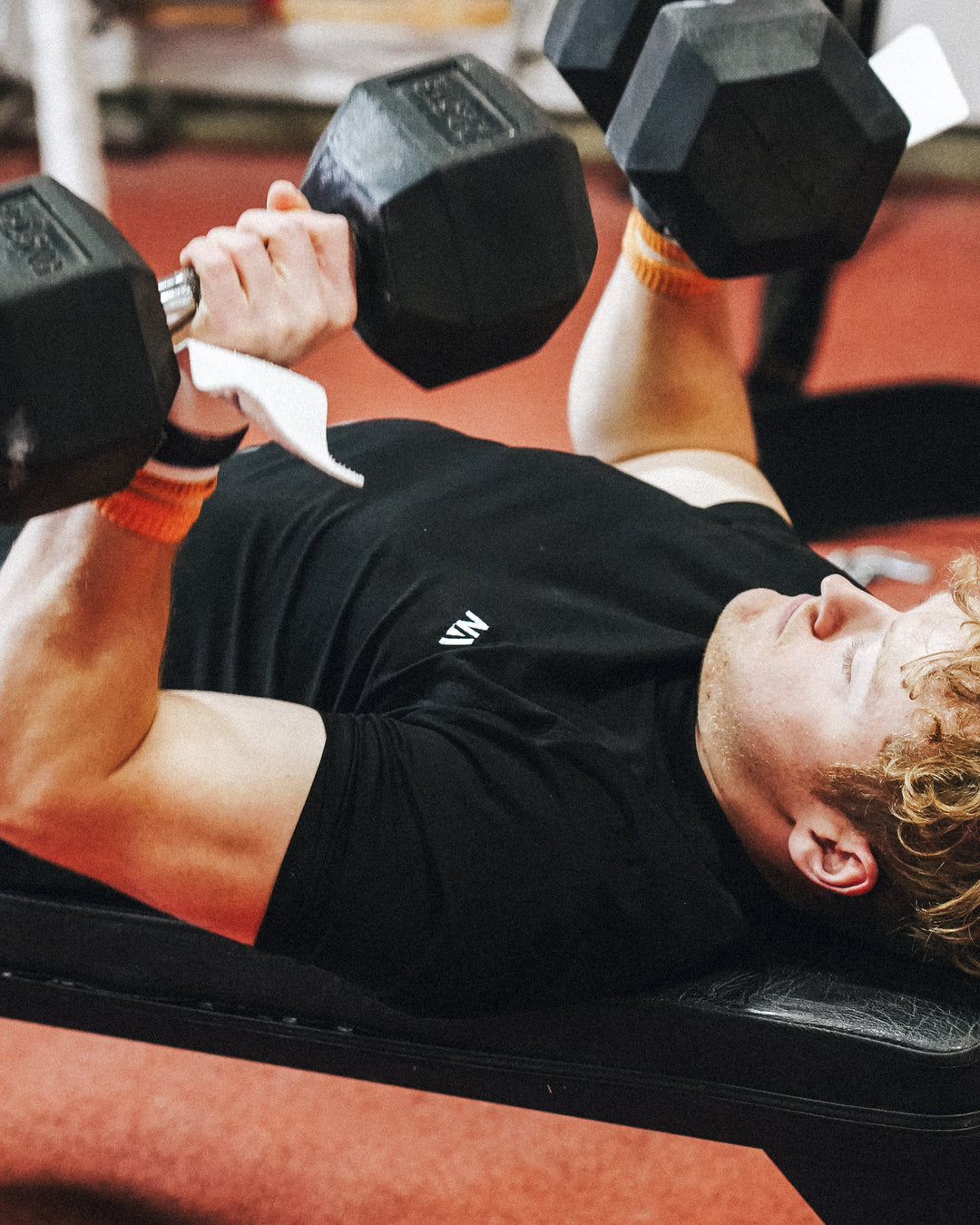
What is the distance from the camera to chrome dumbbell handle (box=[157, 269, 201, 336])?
31.4 inches

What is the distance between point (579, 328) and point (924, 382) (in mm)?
1107

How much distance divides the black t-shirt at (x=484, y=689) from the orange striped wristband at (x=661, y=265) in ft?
0.80

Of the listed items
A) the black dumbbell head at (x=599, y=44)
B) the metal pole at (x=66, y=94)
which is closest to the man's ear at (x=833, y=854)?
the black dumbbell head at (x=599, y=44)

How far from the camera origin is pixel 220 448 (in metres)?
0.87

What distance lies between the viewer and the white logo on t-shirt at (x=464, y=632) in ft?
3.65

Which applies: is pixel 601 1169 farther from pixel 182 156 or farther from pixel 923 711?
pixel 182 156

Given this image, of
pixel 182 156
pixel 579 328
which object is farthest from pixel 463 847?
pixel 182 156

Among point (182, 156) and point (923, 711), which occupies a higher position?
point (923, 711)

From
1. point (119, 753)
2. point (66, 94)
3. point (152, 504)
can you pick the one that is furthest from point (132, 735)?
point (66, 94)

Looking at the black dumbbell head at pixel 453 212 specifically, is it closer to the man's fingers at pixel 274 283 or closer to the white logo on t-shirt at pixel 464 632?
the man's fingers at pixel 274 283

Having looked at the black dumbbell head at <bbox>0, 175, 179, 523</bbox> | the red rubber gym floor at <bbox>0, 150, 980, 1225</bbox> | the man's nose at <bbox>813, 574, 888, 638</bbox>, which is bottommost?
the red rubber gym floor at <bbox>0, 150, 980, 1225</bbox>

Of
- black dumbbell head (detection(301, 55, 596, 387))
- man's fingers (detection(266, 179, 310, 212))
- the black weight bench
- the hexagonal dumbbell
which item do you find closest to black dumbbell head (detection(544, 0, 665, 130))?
the hexagonal dumbbell

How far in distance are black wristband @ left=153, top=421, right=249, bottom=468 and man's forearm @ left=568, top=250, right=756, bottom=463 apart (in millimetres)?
702

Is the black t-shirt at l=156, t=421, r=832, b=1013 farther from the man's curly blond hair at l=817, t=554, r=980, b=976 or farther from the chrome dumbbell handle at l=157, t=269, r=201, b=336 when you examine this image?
the chrome dumbbell handle at l=157, t=269, r=201, b=336
